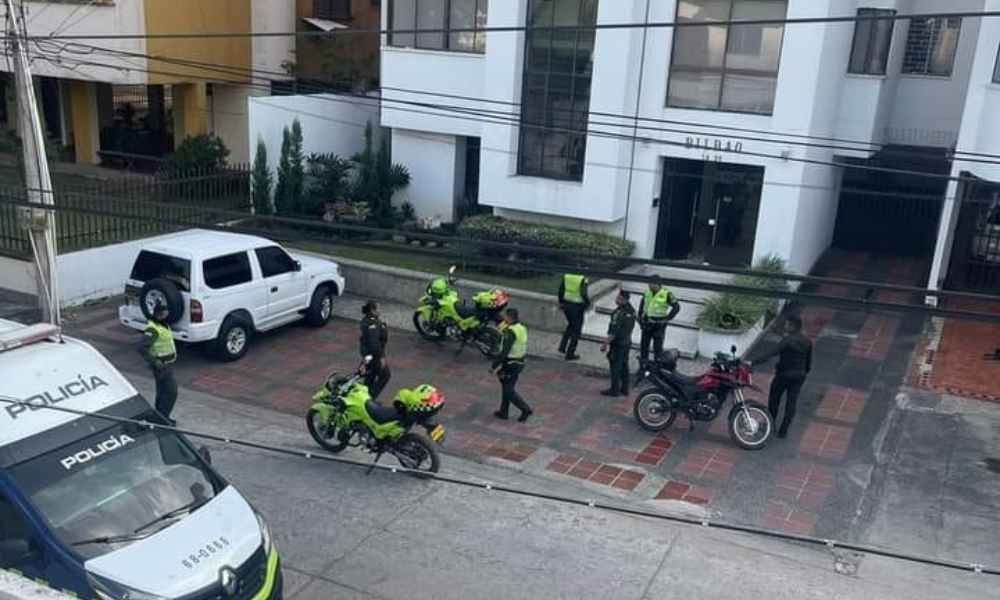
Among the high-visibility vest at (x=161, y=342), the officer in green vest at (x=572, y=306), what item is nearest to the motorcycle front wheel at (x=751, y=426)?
the officer in green vest at (x=572, y=306)

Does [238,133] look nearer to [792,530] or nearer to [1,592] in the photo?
[792,530]

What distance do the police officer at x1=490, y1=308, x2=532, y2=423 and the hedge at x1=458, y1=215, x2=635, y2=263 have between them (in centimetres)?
600

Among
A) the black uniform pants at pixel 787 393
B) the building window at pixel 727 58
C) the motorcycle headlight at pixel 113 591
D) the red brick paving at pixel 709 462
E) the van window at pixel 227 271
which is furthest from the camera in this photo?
the building window at pixel 727 58

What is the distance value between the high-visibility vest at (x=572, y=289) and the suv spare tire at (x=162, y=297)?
5.62 meters

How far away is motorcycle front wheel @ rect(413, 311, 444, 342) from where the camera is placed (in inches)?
582

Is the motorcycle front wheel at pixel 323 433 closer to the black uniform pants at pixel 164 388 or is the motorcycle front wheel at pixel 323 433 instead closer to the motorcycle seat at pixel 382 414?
the motorcycle seat at pixel 382 414

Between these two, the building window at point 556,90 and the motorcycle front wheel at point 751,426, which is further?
the building window at point 556,90

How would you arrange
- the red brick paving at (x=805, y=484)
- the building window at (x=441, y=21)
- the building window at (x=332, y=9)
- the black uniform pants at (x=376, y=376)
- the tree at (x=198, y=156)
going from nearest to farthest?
the red brick paving at (x=805, y=484) → the black uniform pants at (x=376, y=376) → the building window at (x=441, y=21) → the tree at (x=198, y=156) → the building window at (x=332, y=9)

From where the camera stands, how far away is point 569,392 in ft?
42.9

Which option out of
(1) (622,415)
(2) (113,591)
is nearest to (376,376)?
(1) (622,415)

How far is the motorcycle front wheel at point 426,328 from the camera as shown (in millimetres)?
14781

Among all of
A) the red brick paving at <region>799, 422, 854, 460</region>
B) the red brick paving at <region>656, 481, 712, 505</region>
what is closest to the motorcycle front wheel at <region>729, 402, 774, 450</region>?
the red brick paving at <region>799, 422, 854, 460</region>

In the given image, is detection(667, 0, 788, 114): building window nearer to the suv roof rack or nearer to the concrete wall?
the concrete wall

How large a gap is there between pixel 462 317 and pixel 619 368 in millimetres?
2892
